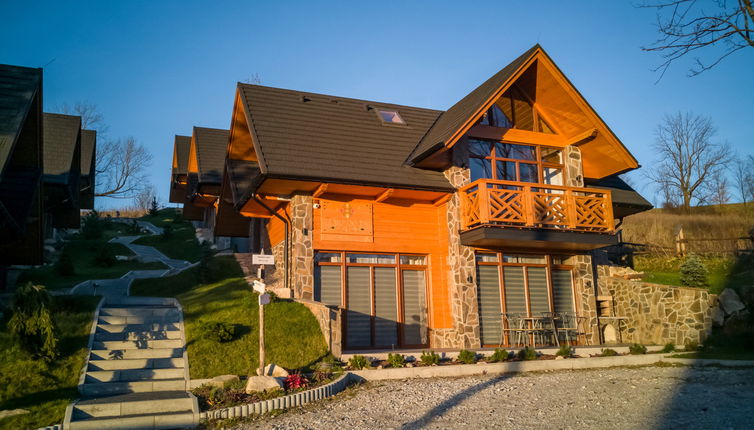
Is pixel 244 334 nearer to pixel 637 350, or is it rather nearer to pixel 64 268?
pixel 637 350

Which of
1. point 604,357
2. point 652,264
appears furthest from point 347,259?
point 652,264

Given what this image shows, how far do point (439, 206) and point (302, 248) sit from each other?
4.20m

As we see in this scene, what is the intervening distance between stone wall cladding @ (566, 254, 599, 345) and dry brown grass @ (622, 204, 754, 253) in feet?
30.0

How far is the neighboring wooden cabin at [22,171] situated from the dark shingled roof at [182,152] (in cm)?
1644

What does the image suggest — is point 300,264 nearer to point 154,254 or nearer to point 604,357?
point 604,357

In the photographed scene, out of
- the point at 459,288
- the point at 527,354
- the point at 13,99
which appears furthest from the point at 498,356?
the point at 13,99

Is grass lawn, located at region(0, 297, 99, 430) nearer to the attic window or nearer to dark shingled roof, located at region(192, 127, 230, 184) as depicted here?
the attic window

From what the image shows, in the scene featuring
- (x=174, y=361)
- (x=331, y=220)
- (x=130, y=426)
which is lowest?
(x=130, y=426)

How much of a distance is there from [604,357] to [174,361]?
922cm

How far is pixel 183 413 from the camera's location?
8539 millimetres

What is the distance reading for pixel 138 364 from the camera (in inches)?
414

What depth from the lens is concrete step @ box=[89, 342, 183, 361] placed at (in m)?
A: 10.5

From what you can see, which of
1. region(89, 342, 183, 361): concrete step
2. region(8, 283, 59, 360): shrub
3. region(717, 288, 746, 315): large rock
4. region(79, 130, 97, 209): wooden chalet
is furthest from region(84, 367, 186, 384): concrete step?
region(79, 130, 97, 209): wooden chalet

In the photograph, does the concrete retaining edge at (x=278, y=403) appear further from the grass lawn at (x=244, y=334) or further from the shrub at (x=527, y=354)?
the shrub at (x=527, y=354)
